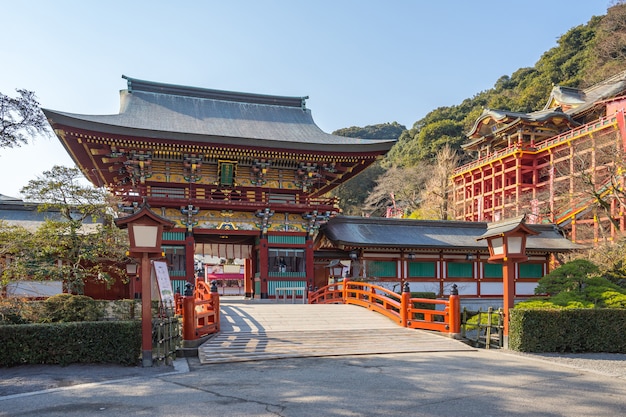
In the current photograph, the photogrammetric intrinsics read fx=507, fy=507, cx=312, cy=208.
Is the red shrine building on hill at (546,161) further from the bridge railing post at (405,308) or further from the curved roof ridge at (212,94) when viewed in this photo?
the bridge railing post at (405,308)

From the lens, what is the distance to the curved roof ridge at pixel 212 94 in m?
27.3

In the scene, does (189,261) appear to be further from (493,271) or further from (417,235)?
(493,271)

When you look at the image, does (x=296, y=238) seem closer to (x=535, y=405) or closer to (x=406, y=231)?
(x=406, y=231)

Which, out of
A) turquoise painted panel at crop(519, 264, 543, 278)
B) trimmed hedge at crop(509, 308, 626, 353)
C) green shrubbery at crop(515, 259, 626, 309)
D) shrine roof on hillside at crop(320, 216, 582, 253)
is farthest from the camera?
turquoise painted panel at crop(519, 264, 543, 278)

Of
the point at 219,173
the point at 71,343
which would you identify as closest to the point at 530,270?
the point at 219,173

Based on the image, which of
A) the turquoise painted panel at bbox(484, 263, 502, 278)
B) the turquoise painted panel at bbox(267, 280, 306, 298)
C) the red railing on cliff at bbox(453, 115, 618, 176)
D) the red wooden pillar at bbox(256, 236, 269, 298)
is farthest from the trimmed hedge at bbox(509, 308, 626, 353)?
the red railing on cliff at bbox(453, 115, 618, 176)

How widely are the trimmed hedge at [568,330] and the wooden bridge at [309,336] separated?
4.52ft

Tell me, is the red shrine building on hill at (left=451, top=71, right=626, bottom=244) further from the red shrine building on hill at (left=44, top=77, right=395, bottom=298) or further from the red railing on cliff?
the red shrine building on hill at (left=44, top=77, right=395, bottom=298)

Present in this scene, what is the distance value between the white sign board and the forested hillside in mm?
33213

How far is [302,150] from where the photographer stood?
76.3 ft

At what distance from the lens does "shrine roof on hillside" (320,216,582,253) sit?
79.2 feet

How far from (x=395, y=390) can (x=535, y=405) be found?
2049 mm

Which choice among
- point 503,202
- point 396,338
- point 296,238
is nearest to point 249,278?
point 296,238

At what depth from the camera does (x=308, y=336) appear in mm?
13273
